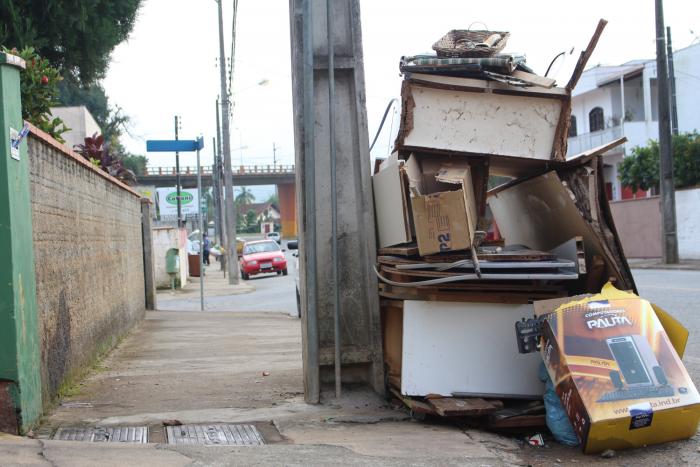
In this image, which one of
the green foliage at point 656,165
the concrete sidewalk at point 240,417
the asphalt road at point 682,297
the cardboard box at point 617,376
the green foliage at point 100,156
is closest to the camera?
the concrete sidewalk at point 240,417

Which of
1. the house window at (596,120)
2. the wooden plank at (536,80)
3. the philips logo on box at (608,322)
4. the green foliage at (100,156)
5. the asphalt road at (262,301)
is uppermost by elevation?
the house window at (596,120)

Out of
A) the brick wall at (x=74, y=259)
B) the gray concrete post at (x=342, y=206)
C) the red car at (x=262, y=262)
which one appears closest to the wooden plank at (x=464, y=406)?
the gray concrete post at (x=342, y=206)

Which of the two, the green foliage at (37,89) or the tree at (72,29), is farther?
the tree at (72,29)

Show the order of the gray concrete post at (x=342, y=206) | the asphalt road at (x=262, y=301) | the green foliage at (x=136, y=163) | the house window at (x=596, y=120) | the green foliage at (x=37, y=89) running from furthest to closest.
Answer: the green foliage at (x=136, y=163) → the house window at (x=596, y=120) → the asphalt road at (x=262, y=301) → the green foliage at (x=37, y=89) → the gray concrete post at (x=342, y=206)

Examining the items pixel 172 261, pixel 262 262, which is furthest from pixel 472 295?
pixel 262 262

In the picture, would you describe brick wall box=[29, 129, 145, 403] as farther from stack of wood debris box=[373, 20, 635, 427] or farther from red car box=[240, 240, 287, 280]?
red car box=[240, 240, 287, 280]

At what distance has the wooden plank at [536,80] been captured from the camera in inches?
226

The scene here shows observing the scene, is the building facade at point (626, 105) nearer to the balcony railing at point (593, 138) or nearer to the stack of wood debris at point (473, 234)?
the balcony railing at point (593, 138)

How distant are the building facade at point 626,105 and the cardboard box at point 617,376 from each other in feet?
100

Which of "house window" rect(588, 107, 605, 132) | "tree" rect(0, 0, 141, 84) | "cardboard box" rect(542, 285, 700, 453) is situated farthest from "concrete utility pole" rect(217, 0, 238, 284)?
"cardboard box" rect(542, 285, 700, 453)

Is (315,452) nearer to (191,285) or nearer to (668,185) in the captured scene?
(668,185)

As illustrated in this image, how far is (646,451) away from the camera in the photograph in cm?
481

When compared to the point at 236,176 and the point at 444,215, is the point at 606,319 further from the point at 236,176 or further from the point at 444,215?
the point at 236,176

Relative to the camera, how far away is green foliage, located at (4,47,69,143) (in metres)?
7.41
